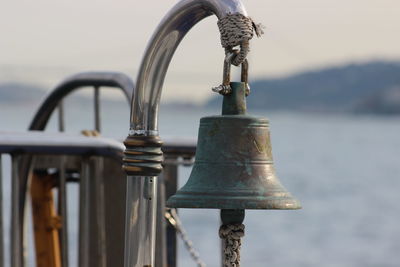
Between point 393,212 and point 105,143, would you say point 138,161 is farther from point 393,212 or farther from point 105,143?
point 393,212

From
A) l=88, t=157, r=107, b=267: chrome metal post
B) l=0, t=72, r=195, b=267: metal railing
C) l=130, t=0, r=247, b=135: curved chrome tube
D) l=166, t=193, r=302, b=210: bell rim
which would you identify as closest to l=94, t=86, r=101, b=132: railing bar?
l=0, t=72, r=195, b=267: metal railing

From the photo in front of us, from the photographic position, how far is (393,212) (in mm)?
53062

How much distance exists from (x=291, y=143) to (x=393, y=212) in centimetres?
5511

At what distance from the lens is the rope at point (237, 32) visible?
5.21m

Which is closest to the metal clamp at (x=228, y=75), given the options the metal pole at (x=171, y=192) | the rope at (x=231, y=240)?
the rope at (x=231, y=240)

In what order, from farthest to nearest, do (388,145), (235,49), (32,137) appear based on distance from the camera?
(388,145)
(32,137)
(235,49)

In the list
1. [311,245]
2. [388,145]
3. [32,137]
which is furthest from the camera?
[388,145]

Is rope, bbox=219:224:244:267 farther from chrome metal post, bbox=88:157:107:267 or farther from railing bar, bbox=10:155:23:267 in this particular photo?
railing bar, bbox=10:155:23:267

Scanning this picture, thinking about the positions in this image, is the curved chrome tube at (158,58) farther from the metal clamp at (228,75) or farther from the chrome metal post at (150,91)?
the metal clamp at (228,75)

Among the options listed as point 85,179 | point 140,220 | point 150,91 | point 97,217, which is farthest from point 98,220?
point 150,91

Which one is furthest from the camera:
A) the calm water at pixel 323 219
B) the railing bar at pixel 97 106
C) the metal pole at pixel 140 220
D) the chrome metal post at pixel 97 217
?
the calm water at pixel 323 219

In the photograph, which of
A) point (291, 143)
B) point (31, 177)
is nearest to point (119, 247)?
point (31, 177)

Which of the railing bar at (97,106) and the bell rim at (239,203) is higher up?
the railing bar at (97,106)

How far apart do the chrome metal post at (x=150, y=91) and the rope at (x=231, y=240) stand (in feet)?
1.29
